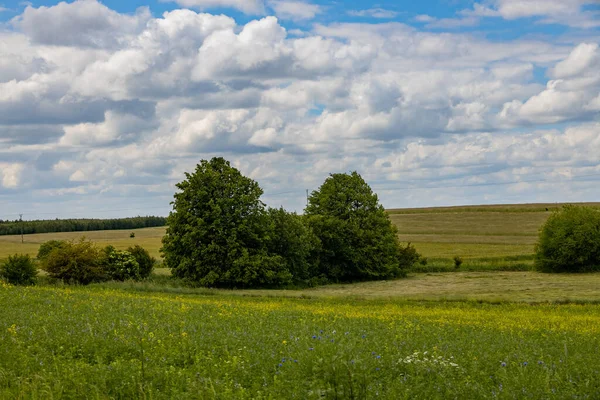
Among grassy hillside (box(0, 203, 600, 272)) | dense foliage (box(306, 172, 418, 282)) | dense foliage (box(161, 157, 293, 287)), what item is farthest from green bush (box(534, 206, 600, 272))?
dense foliage (box(161, 157, 293, 287))

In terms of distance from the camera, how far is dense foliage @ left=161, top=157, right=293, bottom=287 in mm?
57219

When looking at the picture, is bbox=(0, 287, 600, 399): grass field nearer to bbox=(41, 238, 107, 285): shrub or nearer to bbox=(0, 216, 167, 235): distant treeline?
bbox=(41, 238, 107, 285): shrub

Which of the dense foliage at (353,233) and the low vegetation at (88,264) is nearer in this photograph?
the low vegetation at (88,264)

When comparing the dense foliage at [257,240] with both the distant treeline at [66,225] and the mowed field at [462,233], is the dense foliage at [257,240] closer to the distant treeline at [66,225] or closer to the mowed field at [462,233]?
the mowed field at [462,233]

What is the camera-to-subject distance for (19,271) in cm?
4616

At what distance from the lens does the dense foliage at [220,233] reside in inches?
2253

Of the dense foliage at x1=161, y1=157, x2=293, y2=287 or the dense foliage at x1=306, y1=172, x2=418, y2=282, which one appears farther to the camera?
the dense foliage at x1=306, y1=172, x2=418, y2=282

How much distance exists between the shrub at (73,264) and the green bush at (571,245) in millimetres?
49758

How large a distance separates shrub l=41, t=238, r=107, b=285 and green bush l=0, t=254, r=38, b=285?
3.79 meters

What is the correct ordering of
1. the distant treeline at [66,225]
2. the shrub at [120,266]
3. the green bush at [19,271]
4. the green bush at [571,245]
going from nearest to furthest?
the green bush at [19,271], the shrub at [120,266], the green bush at [571,245], the distant treeline at [66,225]

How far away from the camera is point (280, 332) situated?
1446cm

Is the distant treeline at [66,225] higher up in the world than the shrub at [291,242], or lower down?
higher up

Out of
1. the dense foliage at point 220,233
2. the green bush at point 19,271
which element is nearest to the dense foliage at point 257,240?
the dense foliage at point 220,233

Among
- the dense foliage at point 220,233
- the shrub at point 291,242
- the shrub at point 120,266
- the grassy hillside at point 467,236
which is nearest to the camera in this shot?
the shrub at point 120,266
